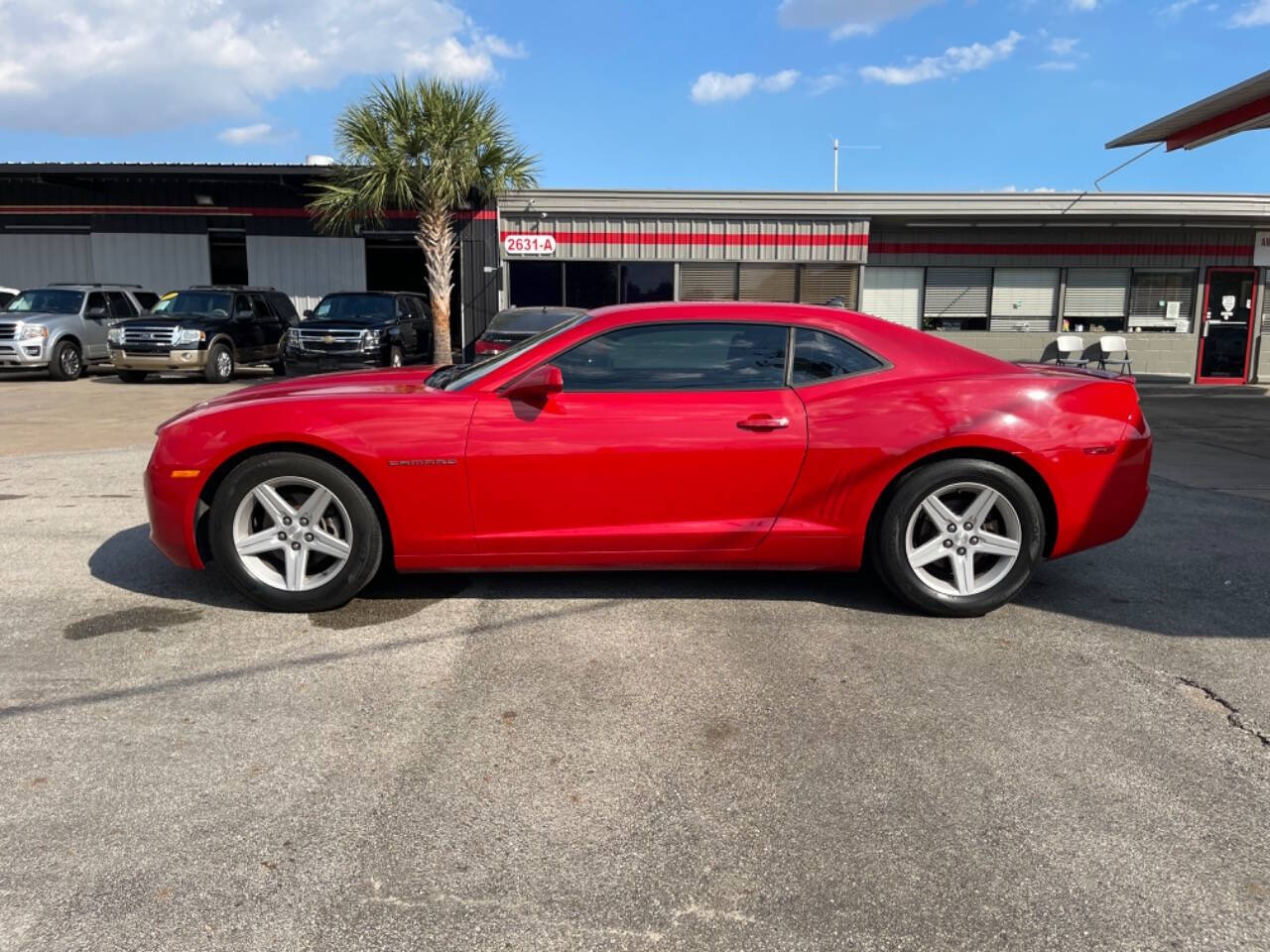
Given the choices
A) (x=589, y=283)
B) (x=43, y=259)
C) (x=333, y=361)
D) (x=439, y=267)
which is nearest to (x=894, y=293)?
(x=589, y=283)

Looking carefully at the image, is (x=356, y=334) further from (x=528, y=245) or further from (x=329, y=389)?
(x=329, y=389)

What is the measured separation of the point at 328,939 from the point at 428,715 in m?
1.20

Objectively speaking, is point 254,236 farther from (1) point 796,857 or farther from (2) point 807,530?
(1) point 796,857

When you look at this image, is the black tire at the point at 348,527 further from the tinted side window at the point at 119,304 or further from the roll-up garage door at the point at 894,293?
the tinted side window at the point at 119,304

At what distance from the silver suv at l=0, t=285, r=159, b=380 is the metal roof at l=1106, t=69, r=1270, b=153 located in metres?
17.9

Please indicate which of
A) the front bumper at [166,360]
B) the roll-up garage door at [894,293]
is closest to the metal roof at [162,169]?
the front bumper at [166,360]

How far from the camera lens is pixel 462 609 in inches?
181

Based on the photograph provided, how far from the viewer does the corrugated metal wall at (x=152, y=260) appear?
22.4 meters

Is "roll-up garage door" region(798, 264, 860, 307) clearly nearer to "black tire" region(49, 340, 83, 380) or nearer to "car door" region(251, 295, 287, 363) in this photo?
"car door" region(251, 295, 287, 363)

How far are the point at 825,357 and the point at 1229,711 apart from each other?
2.21 meters

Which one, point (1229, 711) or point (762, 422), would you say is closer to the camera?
point (1229, 711)

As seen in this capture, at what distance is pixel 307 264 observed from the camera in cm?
2220

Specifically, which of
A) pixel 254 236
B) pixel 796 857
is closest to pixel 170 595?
pixel 796 857

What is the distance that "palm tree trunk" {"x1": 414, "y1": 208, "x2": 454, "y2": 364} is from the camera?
1822cm
